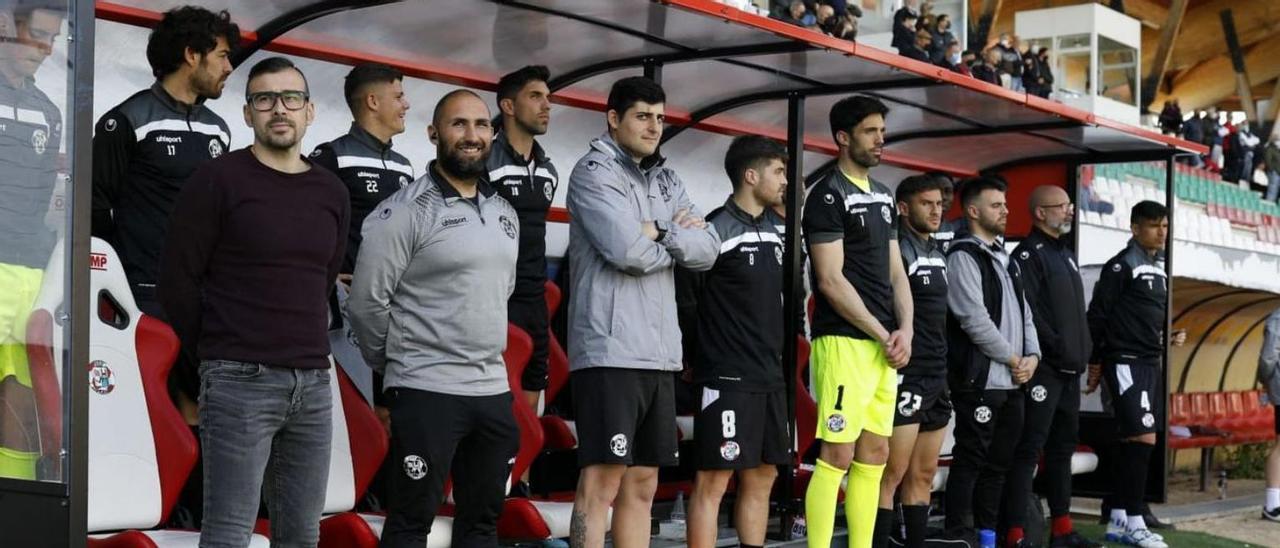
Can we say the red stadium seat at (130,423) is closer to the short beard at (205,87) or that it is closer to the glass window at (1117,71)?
the short beard at (205,87)

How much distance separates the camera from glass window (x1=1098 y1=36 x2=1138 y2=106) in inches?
949

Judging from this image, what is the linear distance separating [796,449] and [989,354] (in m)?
1.02

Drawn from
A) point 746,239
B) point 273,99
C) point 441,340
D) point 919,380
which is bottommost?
point 919,380

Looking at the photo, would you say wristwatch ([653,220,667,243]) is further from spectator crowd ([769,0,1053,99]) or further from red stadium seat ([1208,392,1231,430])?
red stadium seat ([1208,392,1231,430])

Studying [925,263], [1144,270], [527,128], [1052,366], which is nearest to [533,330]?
[527,128]

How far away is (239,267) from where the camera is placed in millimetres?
3730

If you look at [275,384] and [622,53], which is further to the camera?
[622,53]

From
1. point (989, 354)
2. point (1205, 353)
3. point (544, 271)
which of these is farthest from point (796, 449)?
point (1205, 353)

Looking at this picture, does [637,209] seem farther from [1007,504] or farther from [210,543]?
[1007,504]

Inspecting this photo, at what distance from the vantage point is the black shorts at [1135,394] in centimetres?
857

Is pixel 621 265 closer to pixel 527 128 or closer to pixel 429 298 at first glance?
pixel 429 298

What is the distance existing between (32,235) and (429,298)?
3.64 feet

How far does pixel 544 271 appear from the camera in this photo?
588 cm

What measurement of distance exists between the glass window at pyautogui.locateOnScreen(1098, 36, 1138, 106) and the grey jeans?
21981 mm
